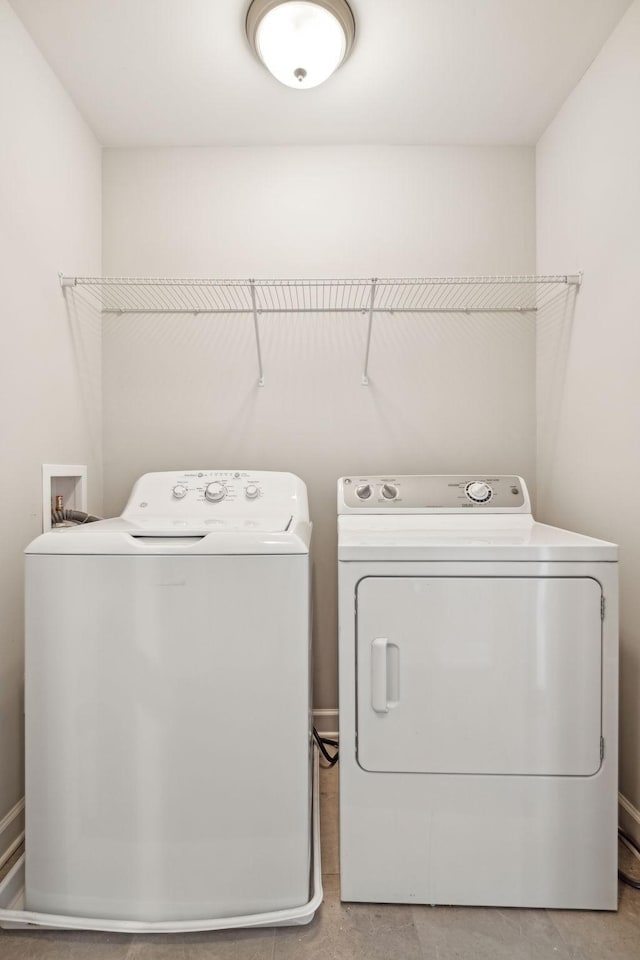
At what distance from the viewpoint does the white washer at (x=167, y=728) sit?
3.81 ft

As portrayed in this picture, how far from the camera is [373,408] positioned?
204 cm

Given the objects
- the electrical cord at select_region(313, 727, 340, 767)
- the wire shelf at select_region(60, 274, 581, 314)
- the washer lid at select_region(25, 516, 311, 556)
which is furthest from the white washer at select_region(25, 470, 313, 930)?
the wire shelf at select_region(60, 274, 581, 314)

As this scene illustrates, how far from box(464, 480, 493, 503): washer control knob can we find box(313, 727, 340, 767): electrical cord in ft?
3.70

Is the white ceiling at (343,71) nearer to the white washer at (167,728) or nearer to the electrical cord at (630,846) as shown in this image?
the white washer at (167,728)

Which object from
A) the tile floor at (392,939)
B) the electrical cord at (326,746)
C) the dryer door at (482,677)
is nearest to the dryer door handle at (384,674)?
the dryer door at (482,677)

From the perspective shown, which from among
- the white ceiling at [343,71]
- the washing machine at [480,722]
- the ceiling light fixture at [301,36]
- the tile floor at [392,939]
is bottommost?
the tile floor at [392,939]

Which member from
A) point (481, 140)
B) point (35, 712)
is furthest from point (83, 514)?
point (481, 140)

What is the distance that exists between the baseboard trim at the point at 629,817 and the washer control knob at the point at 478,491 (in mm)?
1007

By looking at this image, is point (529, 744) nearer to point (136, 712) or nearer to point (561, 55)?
point (136, 712)

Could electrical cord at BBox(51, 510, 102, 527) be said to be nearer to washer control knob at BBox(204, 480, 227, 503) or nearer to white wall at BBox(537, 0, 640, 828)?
washer control knob at BBox(204, 480, 227, 503)

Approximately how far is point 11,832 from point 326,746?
3.59 ft

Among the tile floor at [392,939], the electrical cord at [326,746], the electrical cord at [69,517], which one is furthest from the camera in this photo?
the electrical cord at [326,746]

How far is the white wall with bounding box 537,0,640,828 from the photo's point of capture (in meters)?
1.44

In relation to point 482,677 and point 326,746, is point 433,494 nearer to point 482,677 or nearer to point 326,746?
point 482,677
